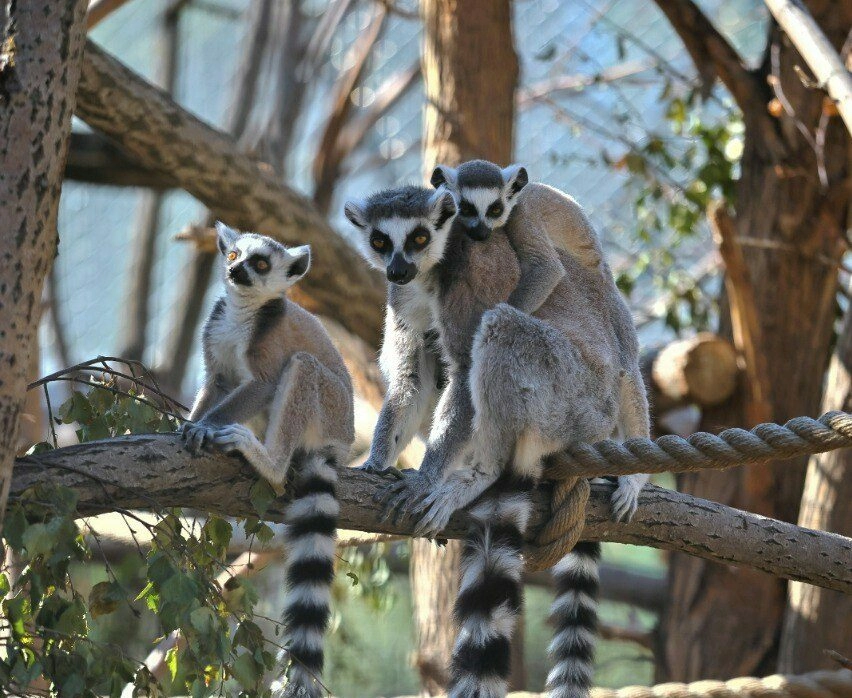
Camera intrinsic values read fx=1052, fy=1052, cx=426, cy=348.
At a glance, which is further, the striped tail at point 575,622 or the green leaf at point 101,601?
the striped tail at point 575,622

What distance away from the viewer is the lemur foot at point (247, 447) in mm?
3202

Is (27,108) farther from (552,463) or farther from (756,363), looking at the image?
(756,363)

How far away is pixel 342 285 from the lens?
615cm

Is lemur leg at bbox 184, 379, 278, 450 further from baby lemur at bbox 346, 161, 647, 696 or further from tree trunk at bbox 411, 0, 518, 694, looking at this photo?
tree trunk at bbox 411, 0, 518, 694

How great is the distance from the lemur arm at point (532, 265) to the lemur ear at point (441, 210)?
267 mm

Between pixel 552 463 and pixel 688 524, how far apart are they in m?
0.55

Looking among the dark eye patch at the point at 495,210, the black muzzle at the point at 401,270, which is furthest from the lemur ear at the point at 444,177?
the black muzzle at the point at 401,270

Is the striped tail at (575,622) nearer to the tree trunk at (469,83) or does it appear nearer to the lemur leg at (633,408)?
the lemur leg at (633,408)

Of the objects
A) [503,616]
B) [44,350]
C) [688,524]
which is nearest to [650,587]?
[688,524]

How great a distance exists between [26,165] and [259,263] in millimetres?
1491

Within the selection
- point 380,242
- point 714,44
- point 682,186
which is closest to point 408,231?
point 380,242

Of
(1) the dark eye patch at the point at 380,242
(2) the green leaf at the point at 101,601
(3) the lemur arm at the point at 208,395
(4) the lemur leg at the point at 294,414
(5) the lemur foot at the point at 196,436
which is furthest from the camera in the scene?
(1) the dark eye patch at the point at 380,242

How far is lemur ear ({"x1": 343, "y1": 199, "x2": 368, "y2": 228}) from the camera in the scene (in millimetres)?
4312

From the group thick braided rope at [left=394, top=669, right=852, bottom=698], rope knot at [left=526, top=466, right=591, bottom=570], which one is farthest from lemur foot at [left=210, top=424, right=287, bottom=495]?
thick braided rope at [left=394, top=669, right=852, bottom=698]
